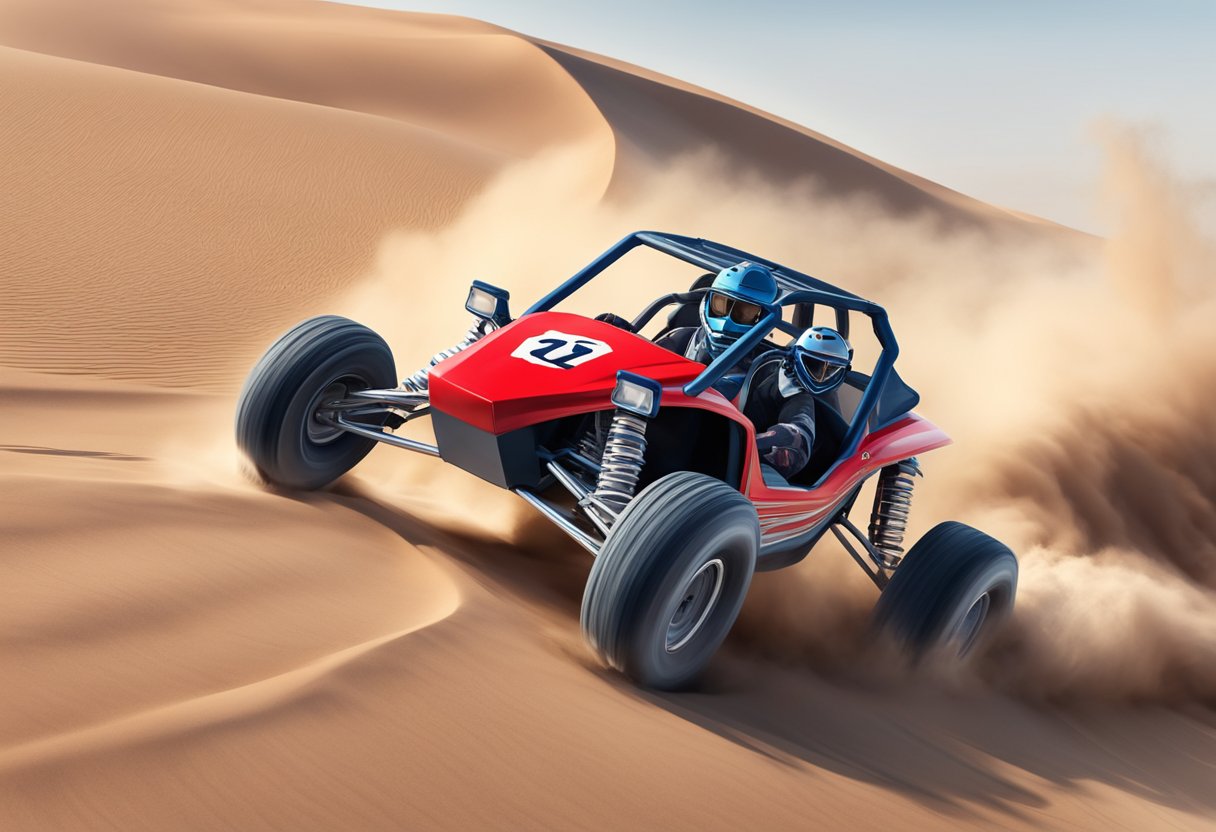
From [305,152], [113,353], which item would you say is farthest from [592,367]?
[305,152]

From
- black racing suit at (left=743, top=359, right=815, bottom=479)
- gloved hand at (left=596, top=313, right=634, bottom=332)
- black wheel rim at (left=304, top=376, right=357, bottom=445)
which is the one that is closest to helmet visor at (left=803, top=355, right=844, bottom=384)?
black racing suit at (left=743, top=359, right=815, bottom=479)

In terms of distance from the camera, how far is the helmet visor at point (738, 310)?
565 centimetres

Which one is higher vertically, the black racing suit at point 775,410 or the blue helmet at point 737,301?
the blue helmet at point 737,301

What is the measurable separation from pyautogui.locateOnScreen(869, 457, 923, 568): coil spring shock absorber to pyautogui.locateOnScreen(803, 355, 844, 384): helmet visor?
2.70ft

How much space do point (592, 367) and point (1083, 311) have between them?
812cm

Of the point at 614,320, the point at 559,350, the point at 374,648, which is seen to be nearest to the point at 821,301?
the point at 614,320

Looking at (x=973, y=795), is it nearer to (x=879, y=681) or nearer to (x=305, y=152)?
(x=879, y=681)

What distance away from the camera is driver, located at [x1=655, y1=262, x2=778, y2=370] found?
→ 5.64 m

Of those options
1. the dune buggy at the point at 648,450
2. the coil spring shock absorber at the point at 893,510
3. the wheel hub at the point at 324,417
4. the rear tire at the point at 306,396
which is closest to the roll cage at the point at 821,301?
the dune buggy at the point at 648,450

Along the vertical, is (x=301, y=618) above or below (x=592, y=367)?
below

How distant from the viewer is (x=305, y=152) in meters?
20.4

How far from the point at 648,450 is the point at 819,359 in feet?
2.83

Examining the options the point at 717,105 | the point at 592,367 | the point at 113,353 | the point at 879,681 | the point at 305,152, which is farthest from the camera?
the point at 717,105

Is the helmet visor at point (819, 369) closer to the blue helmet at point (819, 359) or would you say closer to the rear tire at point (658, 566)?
the blue helmet at point (819, 359)
